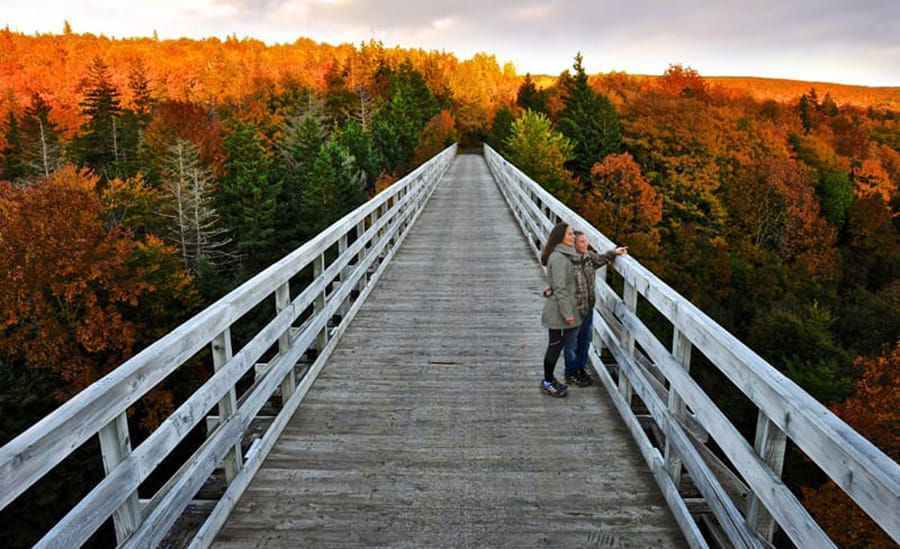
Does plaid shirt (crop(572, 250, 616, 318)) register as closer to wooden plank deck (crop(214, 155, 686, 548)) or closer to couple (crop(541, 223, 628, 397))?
couple (crop(541, 223, 628, 397))

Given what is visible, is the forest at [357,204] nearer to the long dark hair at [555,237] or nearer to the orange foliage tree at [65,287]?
the orange foliage tree at [65,287]

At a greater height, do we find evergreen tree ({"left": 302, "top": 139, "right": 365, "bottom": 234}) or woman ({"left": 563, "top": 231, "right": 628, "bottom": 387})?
woman ({"left": 563, "top": 231, "right": 628, "bottom": 387})

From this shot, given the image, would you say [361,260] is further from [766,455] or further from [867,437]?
[867,437]

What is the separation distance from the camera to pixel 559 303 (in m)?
4.95

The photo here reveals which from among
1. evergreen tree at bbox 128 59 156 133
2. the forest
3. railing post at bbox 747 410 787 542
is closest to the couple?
railing post at bbox 747 410 787 542

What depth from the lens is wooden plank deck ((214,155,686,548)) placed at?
3.31 metres

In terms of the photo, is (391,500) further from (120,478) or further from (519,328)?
(519,328)

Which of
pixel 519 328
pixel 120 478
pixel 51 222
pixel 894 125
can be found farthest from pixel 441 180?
pixel 894 125

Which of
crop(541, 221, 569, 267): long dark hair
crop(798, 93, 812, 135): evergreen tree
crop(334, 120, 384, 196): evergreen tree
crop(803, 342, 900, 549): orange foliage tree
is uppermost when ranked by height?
crop(798, 93, 812, 135): evergreen tree

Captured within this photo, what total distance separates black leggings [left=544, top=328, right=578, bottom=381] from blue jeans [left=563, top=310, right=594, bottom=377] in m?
0.06

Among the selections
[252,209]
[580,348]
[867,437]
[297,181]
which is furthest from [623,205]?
[580,348]

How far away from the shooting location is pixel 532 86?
72688 mm

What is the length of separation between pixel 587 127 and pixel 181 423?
5123 cm

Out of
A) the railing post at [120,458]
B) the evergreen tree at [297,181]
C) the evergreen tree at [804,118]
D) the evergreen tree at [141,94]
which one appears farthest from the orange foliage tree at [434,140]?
the railing post at [120,458]
